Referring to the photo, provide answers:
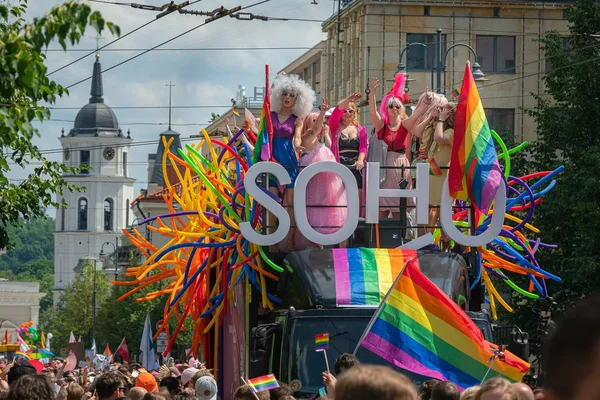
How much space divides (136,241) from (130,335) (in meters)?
48.5

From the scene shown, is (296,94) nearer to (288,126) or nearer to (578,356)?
(288,126)

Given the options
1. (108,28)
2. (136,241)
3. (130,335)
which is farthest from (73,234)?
(108,28)

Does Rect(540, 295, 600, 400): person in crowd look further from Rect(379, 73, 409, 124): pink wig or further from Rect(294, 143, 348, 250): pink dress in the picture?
Rect(379, 73, 409, 124): pink wig

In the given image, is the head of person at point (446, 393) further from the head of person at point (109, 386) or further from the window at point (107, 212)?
the window at point (107, 212)

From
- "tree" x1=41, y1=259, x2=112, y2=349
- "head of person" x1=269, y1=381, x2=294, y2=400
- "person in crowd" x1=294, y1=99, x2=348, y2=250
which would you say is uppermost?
"person in crowd" x1=294, y1=99, x2=348, y2=250

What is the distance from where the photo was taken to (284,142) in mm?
15078

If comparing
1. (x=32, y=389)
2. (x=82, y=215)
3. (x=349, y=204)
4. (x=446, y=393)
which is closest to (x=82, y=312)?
(x=349, y=204)

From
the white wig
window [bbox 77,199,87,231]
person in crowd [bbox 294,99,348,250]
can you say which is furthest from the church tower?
person in crowd [bbox 294,99,348,250]

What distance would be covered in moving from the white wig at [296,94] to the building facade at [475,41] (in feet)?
111

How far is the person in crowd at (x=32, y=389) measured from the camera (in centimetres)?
731

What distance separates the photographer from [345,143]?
52.1 ft

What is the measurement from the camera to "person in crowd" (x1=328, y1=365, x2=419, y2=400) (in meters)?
3.71

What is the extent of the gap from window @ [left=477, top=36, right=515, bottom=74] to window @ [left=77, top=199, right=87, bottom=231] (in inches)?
5799

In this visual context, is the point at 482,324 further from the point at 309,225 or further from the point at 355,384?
the point at 355,384
